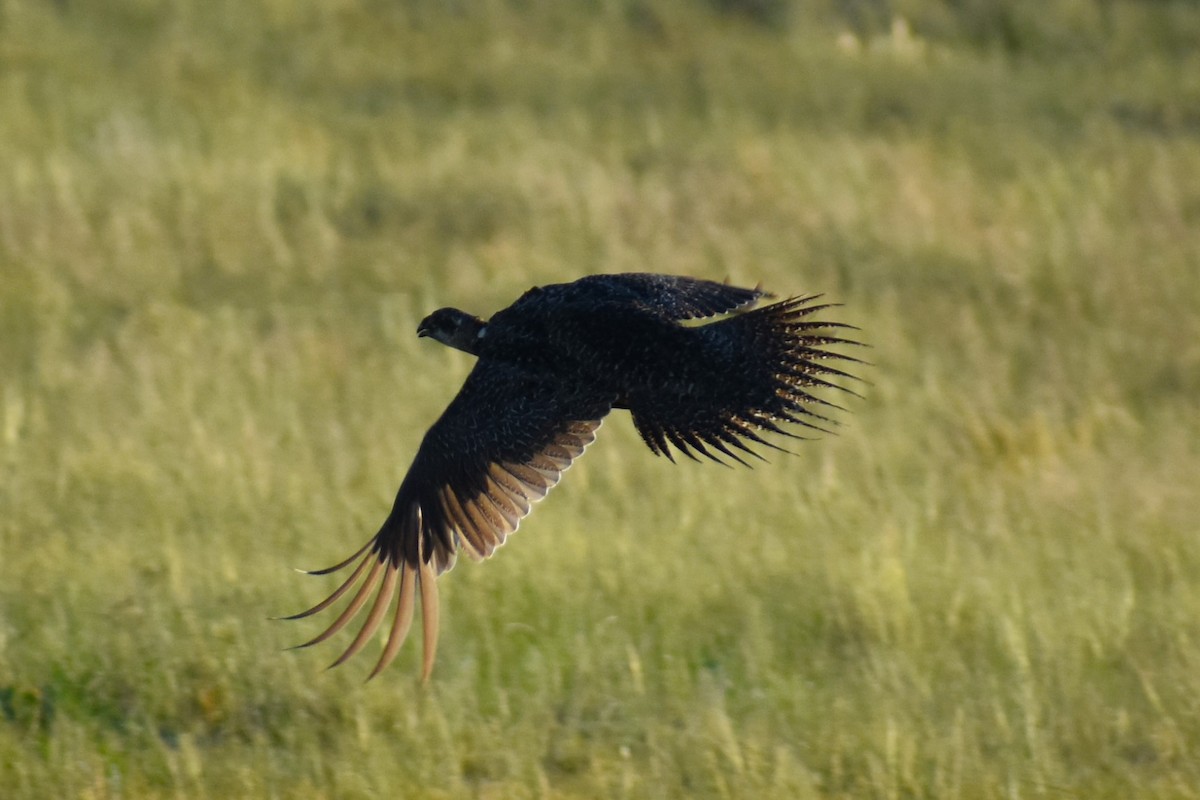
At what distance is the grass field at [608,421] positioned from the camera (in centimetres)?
569

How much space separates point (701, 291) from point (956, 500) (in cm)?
219

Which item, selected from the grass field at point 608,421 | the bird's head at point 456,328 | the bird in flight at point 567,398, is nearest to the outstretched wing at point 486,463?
the bird in flight at point 567,398

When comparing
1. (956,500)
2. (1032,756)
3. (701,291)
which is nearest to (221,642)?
(701,291)

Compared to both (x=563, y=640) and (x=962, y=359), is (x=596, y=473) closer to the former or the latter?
(x=563, y=640)

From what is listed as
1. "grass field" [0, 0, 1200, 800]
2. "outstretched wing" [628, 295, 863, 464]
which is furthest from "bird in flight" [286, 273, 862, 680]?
"grass field" [0, 0, 1200, 800]

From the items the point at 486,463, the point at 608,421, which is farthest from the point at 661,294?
the point at 608,421

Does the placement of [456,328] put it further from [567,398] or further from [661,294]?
[661,294]

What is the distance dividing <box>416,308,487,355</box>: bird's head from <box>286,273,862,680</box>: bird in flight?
2.2 inches

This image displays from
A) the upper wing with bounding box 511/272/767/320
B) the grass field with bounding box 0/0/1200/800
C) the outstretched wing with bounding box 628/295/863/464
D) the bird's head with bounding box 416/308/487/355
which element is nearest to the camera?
the outstretched wing with bounding box 628/295/863/464

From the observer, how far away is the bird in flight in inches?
217

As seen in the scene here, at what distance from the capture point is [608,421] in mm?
8250

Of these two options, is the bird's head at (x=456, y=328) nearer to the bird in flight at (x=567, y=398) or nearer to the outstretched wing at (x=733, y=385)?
the bird in flight at (x=567, y=398)

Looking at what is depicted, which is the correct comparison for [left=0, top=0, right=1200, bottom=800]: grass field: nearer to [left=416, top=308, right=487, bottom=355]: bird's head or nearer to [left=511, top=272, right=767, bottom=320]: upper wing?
[left=416, top=308, right=487, bottom=355]: bird's head

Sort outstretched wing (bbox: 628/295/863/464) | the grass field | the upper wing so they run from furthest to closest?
1. the upper wing
2. the grass field
3. outstretched wing (bbox: 628/295/863/464)
